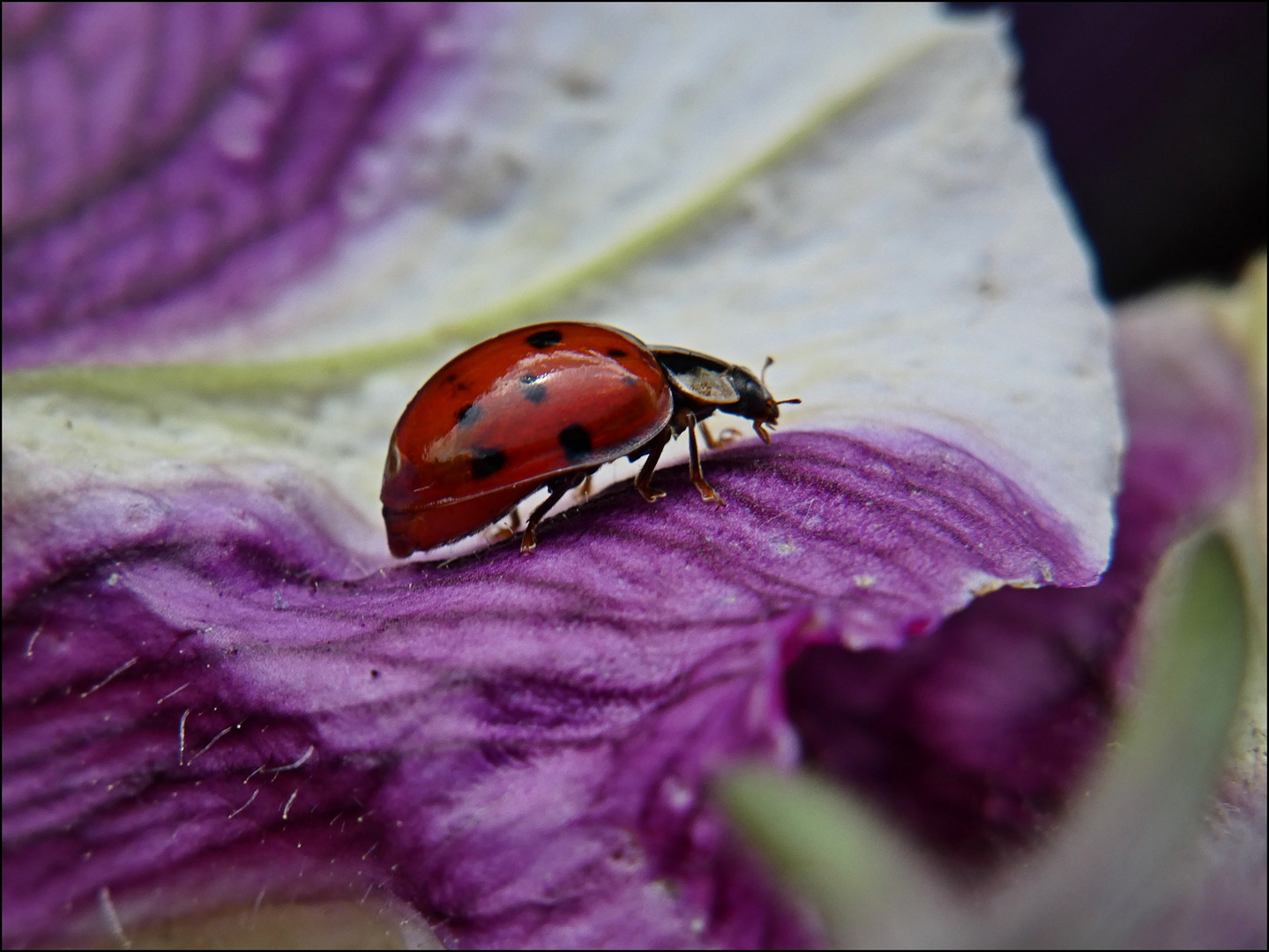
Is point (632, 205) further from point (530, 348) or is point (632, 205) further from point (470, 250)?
point (530, 348)

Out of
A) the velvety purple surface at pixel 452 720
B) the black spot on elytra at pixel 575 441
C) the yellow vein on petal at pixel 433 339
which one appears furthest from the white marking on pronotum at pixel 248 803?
the yellow vein on petal at pixel 433 339

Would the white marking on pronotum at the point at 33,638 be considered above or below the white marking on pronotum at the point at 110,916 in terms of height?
above

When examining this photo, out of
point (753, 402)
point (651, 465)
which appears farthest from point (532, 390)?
point (753, 402)

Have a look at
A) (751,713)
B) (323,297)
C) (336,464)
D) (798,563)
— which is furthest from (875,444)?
(323,297)

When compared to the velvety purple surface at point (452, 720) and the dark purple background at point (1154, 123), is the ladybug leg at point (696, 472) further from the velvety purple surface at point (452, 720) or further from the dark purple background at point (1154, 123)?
the dark purple background at point (1154, 123)

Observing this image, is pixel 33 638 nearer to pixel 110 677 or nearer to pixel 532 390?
pixel 110 677

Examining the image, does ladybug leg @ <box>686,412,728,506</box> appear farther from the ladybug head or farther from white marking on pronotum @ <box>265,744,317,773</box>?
white marking on pronotum @ <box>265,744,317,773</box>
